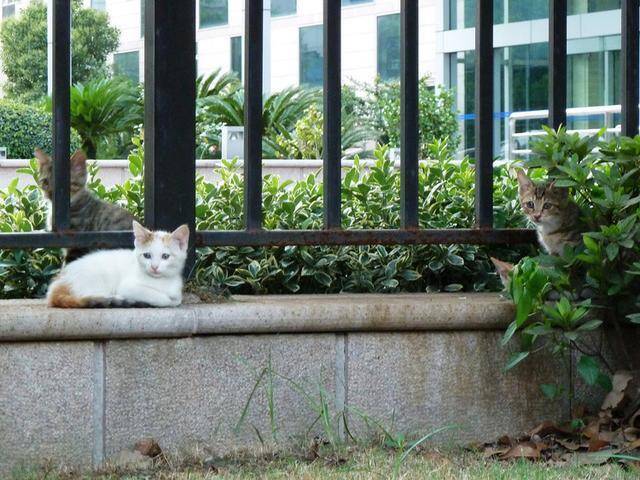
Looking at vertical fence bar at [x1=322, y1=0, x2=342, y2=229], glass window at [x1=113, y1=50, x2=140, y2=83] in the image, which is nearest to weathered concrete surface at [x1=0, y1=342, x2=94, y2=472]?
vertical fence bar at [x1=322, y1=0, x2=342, y2=229]

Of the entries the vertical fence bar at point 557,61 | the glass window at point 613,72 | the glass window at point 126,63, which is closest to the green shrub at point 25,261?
the vertical fence bar at point 557,61

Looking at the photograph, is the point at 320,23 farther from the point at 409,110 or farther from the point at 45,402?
the point at 45,402

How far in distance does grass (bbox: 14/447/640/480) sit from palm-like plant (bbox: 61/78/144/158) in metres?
19.9

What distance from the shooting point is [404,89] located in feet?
14.9

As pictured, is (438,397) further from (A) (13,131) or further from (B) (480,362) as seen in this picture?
(A) (13,131)

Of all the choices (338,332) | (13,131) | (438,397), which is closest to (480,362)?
(438,397)

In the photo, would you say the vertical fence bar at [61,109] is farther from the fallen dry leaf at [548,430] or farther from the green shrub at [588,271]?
the fallen dry leaf at [548,430]

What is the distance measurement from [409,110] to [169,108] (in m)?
0.99

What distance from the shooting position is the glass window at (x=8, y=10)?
44.2m

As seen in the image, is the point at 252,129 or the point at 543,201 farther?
the point at 543,201

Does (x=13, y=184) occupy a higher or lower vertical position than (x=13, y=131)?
lower

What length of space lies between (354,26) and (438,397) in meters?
28.2

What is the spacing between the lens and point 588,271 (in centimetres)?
427

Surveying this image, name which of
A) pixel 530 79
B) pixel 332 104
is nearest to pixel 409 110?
pixel 332 104
